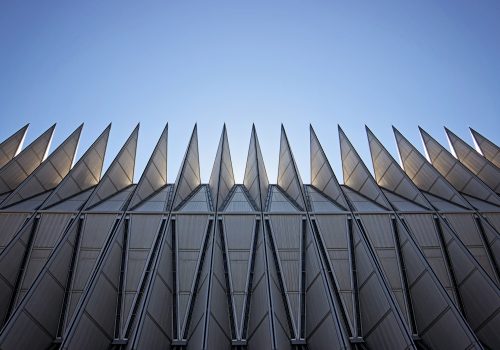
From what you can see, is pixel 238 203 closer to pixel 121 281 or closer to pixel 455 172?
pixel 121 281

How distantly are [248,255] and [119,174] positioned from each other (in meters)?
11.8

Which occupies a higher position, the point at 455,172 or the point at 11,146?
the point at 11,146

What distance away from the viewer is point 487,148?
30.4 meters

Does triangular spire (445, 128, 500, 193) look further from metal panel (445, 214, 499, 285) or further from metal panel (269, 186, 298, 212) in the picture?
metal panel (269, 186, 298, 212)

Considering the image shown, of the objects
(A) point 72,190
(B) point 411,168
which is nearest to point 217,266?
(A) point 72,190

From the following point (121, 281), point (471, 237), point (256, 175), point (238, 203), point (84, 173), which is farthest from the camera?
point (84, 173)

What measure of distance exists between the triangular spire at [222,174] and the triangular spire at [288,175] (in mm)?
3629

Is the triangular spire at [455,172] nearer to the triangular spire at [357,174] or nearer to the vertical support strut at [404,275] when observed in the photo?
the triangular spire at [357,174]

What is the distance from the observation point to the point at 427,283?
18.9 meters

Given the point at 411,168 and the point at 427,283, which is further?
the point at 411,168

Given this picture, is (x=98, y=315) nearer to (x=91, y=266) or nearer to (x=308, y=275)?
(x=91, y=266)

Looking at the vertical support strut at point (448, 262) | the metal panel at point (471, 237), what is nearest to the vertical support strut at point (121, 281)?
the vertical support strut at point (448, 262)

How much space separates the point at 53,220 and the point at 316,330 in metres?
15.0

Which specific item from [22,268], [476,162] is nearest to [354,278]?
[476,162]
